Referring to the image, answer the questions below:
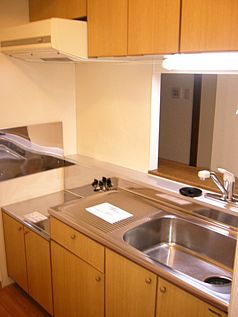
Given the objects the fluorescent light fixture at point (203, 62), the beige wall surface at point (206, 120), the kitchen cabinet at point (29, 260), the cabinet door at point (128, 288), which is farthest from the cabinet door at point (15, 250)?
the beige wall surface at point (206, 120)

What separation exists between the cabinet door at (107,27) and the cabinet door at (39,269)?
1.29 m

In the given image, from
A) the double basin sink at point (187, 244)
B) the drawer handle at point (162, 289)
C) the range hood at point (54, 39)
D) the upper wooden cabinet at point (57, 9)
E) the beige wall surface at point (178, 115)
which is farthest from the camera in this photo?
the beige wall surface at point (178, 115)

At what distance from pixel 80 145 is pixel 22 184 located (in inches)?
23.8

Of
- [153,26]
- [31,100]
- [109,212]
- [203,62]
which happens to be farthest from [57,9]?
[109,212]

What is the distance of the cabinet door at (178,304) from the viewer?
1.29m

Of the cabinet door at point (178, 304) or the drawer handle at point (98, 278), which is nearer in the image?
the cabinet door at point (178, 304)

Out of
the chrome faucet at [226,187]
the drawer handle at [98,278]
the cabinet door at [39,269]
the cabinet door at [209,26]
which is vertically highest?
the cabinet door at [209,26]

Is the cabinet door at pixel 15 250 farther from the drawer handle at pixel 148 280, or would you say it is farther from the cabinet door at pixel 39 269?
the drawer handle at pixel 148 280

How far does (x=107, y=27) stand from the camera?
181 cm

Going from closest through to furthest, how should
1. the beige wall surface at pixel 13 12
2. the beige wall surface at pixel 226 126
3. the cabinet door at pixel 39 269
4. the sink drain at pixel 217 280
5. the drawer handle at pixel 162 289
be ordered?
1. the drawer handle at pixel 162 289
2. the sink drain at pixel 217 280
3. the cabinet door at pixel 39 269
4. the beige wall surface at pixel 13 12
5. the beige wall surface at pixel 226 126

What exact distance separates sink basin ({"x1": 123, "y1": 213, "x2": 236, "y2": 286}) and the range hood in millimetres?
1112

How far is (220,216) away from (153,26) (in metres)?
1.07

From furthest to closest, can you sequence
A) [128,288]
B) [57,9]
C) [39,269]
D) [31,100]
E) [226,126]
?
[226,126]
[31,100]
[39,269]
[57,9]
[128,288]

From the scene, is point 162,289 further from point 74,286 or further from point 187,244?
point 74,286
